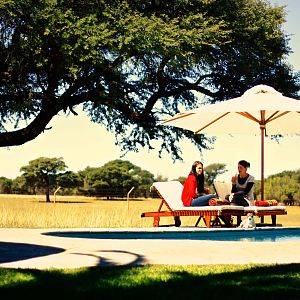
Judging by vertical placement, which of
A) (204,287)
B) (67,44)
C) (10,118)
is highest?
(67,44)

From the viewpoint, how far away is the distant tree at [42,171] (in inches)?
3610

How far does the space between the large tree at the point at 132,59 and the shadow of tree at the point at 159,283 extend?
12321 mm

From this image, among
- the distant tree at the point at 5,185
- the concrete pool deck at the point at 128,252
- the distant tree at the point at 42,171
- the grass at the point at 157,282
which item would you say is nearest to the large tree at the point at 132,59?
the concrete pool deck at the point at 128,252

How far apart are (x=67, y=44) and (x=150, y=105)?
18.0ft

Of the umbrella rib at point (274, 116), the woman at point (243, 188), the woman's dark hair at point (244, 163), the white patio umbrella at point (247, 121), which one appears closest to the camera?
the woman's dark hair at point (244, 163)

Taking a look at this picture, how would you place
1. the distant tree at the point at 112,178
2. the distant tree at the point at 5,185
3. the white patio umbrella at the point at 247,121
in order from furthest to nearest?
the distant tree at the point at 5,185
the distant tree at the point at 112,178
the white patio umbrella at the point at 247,121

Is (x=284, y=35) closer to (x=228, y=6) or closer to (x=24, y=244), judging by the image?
(x=228, y=6)

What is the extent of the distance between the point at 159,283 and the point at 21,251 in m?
2.89

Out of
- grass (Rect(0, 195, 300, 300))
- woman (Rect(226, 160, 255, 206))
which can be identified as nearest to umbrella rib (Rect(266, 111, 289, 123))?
woman (Rect(226, 160, 255, 206))

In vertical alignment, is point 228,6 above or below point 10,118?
above

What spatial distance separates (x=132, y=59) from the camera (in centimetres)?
2033

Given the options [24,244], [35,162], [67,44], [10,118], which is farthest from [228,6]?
[35,162]

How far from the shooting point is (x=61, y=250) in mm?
7883

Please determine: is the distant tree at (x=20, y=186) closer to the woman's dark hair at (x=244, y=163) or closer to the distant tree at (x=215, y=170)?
the distant tree at (x=215, y=170)
